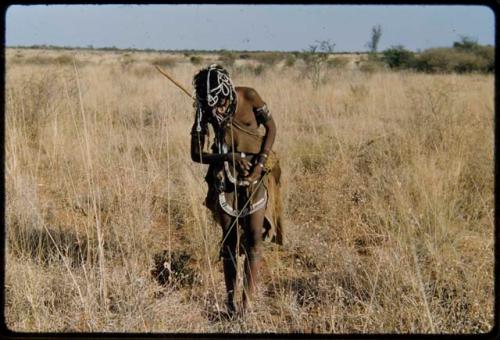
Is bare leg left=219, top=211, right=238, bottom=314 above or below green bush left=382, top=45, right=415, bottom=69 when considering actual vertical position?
below

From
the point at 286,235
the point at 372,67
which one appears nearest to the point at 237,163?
the point at 286,235

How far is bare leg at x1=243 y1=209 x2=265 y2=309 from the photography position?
2.54 meters

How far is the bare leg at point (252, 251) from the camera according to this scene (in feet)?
8.32

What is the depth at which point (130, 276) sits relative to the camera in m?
2.74

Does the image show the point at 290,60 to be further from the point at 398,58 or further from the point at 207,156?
the point at 207,156

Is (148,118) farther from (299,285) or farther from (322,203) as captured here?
(299,285)

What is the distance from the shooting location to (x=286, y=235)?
3.80 m

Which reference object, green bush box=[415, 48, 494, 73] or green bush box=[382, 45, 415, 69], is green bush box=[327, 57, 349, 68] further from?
green bush box=[415, 48, 494, 73]

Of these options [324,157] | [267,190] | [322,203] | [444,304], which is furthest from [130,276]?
[324,157]

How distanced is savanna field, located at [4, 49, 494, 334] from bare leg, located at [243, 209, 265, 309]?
14cm

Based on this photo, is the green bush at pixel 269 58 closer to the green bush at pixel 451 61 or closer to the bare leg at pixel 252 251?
the green bush at pixel 451 61

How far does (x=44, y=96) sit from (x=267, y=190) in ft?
16.3

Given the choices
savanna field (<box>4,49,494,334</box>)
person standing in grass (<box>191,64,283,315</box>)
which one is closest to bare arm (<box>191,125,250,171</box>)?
person standing in grass (<box>191,64,283,315</box>)

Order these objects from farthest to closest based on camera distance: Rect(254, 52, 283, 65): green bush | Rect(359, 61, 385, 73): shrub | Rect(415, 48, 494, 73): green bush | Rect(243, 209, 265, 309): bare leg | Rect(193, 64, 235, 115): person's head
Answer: Rect(254, 52, 283, 65): green bush → Rect(359, 61, 385, 73): shrub → Rect(415, 48, 494, 73): green bush → Rect(243, 209, 265, 309): bare leg → Rect(193, 64, 235, 115): person's head
